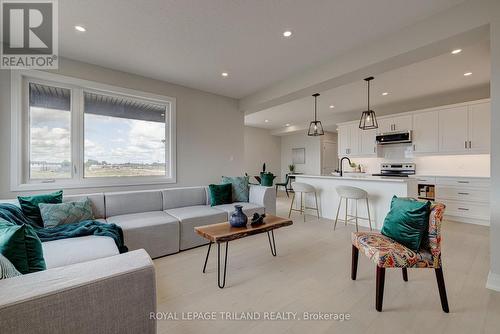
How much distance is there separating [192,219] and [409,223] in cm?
246

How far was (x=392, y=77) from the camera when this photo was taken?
3.75m

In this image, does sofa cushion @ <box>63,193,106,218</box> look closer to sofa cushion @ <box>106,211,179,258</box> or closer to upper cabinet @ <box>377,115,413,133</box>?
sofa cushion @ <box>106,211,179,258</box>

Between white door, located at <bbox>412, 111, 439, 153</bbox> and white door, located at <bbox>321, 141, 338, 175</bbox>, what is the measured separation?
3.65m

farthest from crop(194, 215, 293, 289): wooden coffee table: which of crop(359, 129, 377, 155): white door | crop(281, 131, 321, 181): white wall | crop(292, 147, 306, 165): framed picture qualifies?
crop(292, 147, 306, 165): framed picture

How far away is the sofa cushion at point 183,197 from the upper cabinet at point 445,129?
4.64 meters

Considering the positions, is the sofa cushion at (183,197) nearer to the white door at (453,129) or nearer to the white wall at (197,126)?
the white wall at (197,126)

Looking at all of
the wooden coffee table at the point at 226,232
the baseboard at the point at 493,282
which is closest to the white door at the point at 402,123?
the baseboard at the point at 493,282

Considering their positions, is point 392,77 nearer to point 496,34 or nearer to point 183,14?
point 496,34

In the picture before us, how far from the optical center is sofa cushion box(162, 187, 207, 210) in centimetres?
343

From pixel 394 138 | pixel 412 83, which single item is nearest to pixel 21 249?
pixel 412 83

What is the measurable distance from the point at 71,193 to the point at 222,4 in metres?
3.33

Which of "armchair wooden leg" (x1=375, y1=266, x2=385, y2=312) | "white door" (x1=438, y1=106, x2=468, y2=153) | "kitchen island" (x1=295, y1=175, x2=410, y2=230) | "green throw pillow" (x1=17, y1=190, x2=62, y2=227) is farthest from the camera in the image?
"white door" (x1=438, y1=106, x2=468, y2=153)

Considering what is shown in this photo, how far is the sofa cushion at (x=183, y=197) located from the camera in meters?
3.43

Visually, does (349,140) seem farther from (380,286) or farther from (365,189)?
(380,286)
